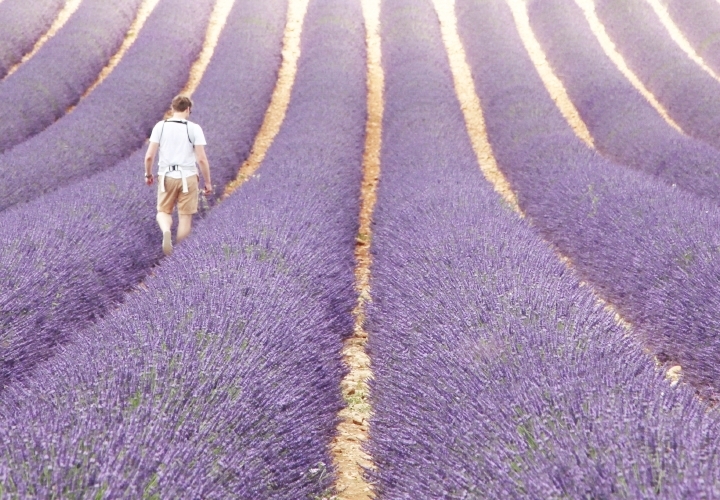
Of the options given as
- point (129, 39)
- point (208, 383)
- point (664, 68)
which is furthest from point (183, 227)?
point (129, 39)

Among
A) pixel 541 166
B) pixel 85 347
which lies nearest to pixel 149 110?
pixel 541 166

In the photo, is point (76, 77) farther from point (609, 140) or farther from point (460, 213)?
point (460, 213)

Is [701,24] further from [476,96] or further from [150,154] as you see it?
[150,154]

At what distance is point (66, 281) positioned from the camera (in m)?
4.30

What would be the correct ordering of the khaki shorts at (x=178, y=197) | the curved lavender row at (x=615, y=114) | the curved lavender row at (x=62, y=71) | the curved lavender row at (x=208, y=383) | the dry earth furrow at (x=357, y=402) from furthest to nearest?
the curved lavender row at (x=62, y=71), the curved lavender row at (x=615, y=114), the khaki shorts at (x=178, y=197), the dry earth furrow at (x=357, y=402), the curved lavender row at (x=208, y=383)

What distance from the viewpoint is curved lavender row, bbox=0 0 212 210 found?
22.4ft

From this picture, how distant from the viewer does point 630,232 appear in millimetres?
5180

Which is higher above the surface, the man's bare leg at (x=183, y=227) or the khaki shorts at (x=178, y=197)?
the khaki shorts at (x=178, y=197)

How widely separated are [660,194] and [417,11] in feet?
40.8

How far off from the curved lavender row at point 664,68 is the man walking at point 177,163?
5.89m

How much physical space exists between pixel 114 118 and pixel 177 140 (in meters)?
4.22

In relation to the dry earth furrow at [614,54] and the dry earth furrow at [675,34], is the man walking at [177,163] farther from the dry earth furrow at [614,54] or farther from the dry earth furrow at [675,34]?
the dry earth furrow at [675,34]

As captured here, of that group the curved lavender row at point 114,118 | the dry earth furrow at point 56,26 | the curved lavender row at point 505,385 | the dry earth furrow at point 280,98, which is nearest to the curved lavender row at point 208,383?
the curved lavender row at point 505,385

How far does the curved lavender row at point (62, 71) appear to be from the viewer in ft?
31.0
